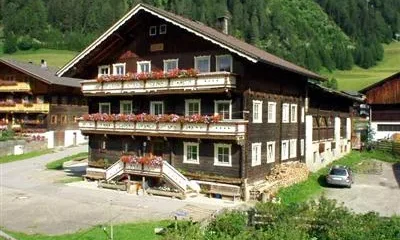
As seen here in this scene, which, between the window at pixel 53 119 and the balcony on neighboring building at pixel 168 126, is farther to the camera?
the window at pixel 53 119

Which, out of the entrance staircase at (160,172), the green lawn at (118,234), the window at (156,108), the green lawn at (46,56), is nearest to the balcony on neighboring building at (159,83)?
the window at (156,108)

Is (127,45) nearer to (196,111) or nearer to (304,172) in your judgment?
(196,111)

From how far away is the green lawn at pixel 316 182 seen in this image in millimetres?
29431

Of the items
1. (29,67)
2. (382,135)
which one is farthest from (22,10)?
(382,135)

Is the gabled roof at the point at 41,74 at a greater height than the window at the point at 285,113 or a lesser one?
greater

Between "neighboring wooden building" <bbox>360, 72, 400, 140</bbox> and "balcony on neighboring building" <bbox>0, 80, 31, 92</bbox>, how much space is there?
123 ft

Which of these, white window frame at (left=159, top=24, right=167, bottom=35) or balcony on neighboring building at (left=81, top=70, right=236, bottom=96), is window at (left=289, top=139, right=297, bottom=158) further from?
white window frame at (left=159, top=24, right=167, bottom=35)

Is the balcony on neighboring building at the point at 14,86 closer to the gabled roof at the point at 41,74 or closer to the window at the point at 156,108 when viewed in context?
the gabled roof at the point at 41,74

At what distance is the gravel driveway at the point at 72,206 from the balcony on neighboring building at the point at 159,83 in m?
6.59

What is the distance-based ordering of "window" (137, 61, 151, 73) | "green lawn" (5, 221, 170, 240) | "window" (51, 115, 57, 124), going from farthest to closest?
"window" (51, 115, 57, 124) < "window" (137, 61, 151, 73) < "green lawn" (5, 221, 170, 240)

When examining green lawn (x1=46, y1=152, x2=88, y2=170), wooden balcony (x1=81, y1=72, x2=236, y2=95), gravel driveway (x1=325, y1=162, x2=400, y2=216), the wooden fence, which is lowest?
gravel driveway (x1=325, y1=162, x2=400, y2=216)

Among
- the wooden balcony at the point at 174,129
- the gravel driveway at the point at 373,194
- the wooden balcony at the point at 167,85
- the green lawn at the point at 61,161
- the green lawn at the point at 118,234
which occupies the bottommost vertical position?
the green lawn at the point at 118,234

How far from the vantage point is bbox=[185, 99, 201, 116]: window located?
30770mm

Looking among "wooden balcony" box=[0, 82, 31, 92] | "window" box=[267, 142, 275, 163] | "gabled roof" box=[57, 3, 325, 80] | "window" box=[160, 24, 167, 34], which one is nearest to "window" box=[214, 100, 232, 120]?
"gabled roof" box=[57, 3, 325, 80]
